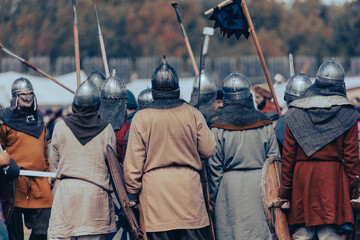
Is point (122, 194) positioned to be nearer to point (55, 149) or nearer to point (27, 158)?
point (55, 149)

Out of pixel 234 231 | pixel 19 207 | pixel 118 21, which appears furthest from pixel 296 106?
pixel 118 21

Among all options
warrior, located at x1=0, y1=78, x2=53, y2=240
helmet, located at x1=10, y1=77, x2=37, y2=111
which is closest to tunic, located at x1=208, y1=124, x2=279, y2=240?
warrior, located at x1=0, y1=78, x2=53, y2=240

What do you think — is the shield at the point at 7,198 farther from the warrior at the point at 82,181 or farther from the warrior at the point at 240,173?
the warrior at the point at 240,173

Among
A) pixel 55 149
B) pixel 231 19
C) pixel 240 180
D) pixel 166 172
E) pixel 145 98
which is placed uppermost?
pixel 231 19

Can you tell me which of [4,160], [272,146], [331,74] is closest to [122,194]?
[4,160]

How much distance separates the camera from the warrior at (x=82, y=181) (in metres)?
5.97

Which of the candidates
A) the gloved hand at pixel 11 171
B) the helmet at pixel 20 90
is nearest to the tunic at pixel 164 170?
the gloved hand at pixel 11 171

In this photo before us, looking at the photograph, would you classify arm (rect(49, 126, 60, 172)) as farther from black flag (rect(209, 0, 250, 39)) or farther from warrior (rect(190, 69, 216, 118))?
warrior (rect(190, 69, 216, 118))

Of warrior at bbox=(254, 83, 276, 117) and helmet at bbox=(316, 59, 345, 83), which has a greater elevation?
helmet at bbox=(316, 59, 345, 83)

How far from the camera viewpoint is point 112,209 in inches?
242

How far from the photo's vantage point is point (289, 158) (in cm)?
582

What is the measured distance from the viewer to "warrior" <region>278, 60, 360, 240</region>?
566 centimetres

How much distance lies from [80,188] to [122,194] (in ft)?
1.20

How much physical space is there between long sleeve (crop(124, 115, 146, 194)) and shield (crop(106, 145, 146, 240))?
8cm
